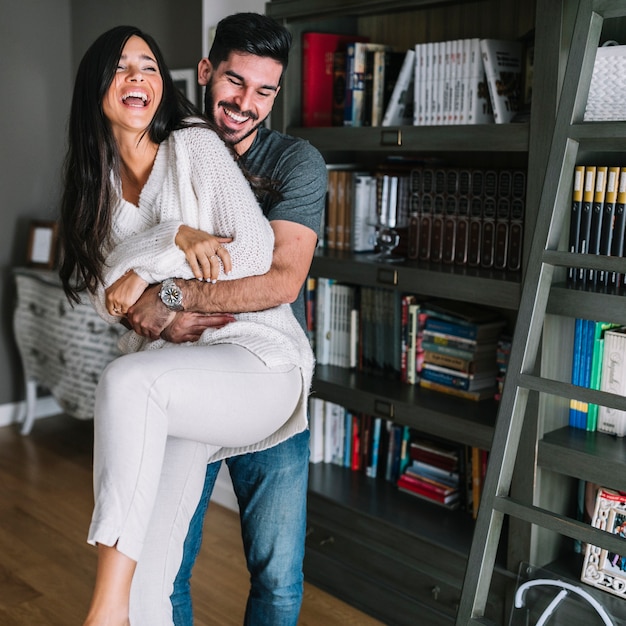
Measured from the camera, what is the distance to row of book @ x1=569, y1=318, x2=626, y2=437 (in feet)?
6.91

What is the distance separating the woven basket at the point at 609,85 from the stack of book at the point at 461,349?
31.2 inches

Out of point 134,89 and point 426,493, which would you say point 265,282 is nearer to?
point 134,89

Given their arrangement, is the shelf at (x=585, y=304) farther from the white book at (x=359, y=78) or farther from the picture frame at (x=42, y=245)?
the picture frame at (x=42, y=245)

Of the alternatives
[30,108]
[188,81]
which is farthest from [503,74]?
[30,108]

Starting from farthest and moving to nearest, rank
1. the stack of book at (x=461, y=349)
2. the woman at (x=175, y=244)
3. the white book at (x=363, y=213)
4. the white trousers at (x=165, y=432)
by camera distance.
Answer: the white book at (x=363, y=213) < the stack of book at (x=461, y=349) < the woman at (x=175, y=244) < the white trousers at (x=165, y=432)

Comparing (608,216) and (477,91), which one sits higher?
(477,91)

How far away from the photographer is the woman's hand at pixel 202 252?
1.48m

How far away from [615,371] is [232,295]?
1.08 m

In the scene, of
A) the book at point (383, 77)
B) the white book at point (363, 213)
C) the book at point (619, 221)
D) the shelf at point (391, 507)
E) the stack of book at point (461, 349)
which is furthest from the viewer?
the white book at point (363, 213)

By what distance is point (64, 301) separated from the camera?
378cm

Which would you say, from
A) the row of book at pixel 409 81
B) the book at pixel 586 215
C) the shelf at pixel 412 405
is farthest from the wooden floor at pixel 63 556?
the row of book at pixel 409 81

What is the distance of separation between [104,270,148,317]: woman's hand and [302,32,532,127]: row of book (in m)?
1.21

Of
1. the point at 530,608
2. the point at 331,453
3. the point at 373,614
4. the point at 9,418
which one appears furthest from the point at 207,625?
the point at 9,418

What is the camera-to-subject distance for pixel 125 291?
1.56m
